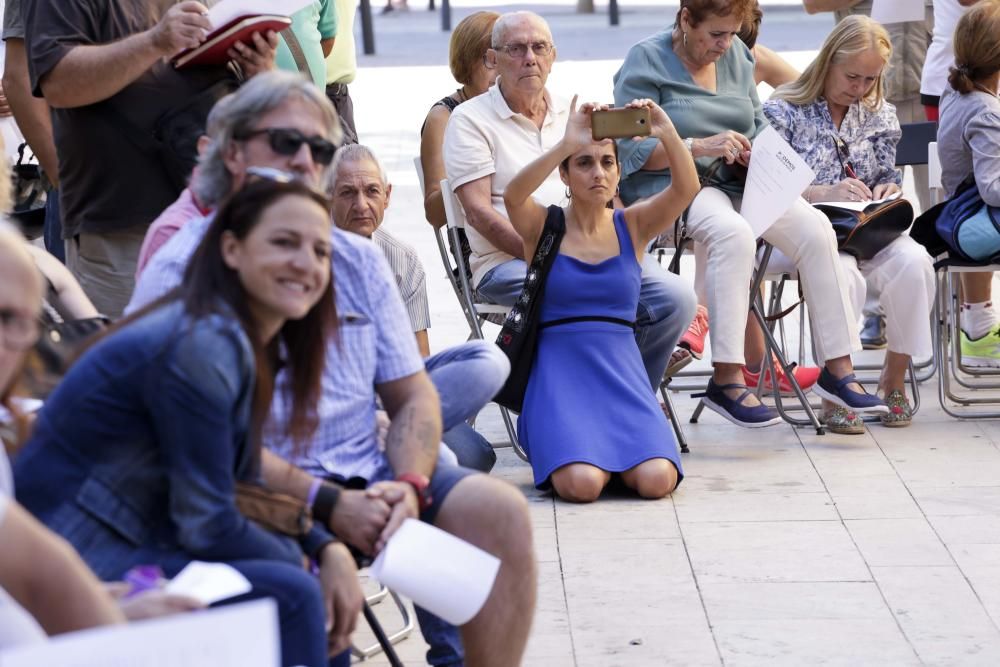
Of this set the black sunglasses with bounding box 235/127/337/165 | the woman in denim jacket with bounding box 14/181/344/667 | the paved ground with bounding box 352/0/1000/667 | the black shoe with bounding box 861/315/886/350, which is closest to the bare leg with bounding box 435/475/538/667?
the woman in denim jacket with bounding box 14/181/344/667

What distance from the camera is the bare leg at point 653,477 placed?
4680mm

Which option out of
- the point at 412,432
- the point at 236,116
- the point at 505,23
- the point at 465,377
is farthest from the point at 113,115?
the point at 505,23

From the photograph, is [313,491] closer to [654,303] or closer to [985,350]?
[654,303]

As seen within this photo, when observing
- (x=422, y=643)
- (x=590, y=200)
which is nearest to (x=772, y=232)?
(x=590, y=200)

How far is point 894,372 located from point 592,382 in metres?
1.38

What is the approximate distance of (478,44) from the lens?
18.0 feet

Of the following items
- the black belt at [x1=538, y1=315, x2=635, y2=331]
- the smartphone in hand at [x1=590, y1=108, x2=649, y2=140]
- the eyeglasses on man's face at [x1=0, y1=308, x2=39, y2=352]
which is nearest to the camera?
the eyeglasses on man's face at [x1=0, y1=308, x2=39, y2=352]

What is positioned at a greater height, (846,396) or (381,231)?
(381,231)

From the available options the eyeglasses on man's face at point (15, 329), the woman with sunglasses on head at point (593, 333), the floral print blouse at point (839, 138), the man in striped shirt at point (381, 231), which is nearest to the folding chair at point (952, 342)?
the floral print blouse at point (839, 138)

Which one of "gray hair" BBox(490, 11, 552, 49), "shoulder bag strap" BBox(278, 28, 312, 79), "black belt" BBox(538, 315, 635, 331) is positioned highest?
"shoulder bag strap" BBox(278, 28, 312, 79)

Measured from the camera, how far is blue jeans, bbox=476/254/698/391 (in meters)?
4.95

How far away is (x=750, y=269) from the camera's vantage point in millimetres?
5246

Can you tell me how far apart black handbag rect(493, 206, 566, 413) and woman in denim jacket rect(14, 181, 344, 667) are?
89.3 inches

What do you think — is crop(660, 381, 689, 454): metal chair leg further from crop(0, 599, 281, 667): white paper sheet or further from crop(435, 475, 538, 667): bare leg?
crop(0, 599, 281, 667): white paper sheet
